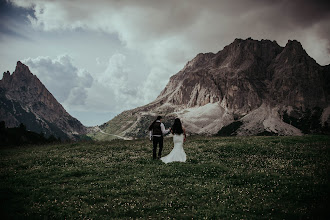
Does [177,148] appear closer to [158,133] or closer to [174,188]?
[158,133]

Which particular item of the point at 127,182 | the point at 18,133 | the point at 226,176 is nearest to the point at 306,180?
the point at 226,176

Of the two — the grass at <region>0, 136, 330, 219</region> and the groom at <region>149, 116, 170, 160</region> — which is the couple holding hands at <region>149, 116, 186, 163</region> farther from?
the grass at <region>0, 136, 330, 219</region>

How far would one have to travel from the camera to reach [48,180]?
1590 centimetres

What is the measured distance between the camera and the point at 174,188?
13438mm

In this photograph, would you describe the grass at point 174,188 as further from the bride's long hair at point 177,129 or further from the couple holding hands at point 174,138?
the bride's long hair at point 177,129

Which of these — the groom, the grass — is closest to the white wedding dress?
the grass

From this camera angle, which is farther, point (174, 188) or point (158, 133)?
point (158, 133)

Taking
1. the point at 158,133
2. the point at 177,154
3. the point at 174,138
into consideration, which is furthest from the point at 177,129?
the point at 177,154

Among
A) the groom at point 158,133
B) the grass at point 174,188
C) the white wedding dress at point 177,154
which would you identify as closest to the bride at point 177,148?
Answer: the white wedding dress at point 177,154

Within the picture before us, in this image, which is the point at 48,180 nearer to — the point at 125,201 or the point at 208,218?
the point at 125,201

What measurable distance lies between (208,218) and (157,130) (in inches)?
491

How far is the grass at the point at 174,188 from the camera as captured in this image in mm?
10546

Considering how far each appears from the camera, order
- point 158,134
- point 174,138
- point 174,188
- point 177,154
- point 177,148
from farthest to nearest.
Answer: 1. point 158,134
2. point 174,138
3. point 177,148
4. point 177,154
5. point 174,188

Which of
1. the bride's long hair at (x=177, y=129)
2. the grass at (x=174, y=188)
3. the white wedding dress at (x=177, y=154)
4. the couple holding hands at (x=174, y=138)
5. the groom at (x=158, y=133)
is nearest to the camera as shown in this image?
the grass at (x=174, y=188)
